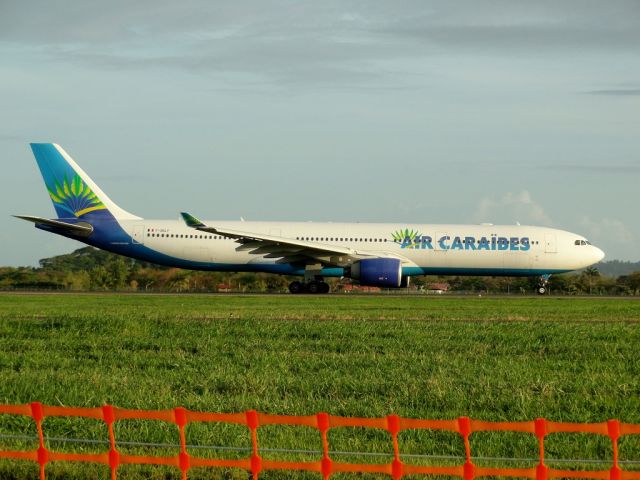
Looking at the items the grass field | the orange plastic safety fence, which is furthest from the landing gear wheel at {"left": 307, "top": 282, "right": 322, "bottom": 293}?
the orange plastic safety fence

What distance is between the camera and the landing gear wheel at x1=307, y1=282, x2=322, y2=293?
45.3 metres

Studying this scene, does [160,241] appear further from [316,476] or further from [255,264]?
[316,476]

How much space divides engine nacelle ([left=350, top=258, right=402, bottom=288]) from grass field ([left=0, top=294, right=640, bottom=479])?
17206 millimetres

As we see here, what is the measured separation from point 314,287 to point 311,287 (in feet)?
0.50

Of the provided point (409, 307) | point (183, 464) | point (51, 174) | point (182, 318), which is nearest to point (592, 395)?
point (183, 464)

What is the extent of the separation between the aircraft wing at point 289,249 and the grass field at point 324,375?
17.3 meters

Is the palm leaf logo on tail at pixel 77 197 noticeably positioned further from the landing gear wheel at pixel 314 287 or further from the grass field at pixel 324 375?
the grass field at pixel 324 375

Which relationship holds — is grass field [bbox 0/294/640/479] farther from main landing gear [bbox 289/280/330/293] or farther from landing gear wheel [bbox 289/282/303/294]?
landing gear wheel [bbox 289/282/303/294]

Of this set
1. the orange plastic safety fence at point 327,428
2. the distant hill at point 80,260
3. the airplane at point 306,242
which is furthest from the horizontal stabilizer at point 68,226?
the distant hill at point 80,260

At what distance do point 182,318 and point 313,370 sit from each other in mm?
10761

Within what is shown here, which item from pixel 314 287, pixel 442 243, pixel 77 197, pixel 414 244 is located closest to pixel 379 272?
pixel 414 244

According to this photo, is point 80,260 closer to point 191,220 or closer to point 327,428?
point 191,220

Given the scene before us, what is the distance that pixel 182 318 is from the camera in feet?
82.9

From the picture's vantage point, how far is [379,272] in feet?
140
